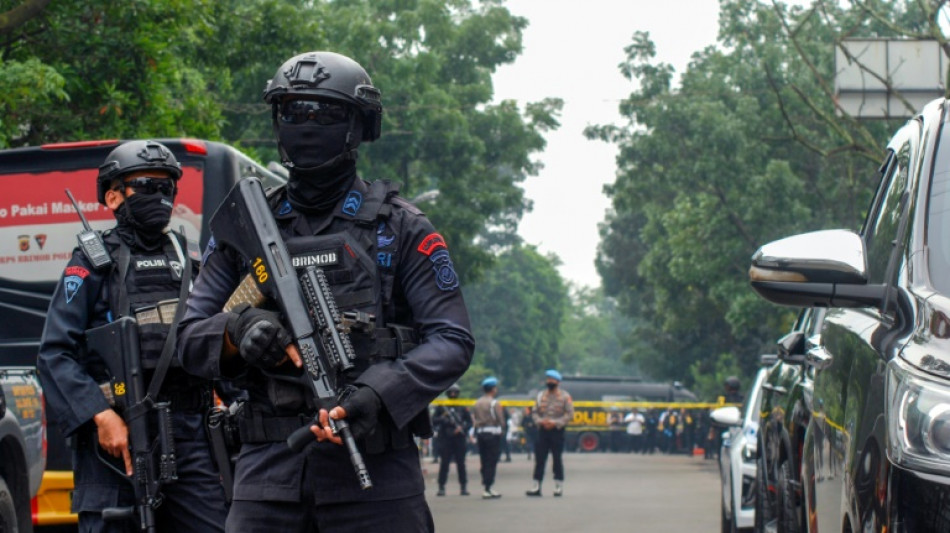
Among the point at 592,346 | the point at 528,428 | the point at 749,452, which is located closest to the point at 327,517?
the point at 749,452

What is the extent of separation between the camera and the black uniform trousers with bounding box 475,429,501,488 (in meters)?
22.5

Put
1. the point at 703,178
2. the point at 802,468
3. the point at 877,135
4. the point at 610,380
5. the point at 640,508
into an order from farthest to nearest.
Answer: the point at 610,380 → the point at 703,178 → the point at 877,135 → the point at 640,508 → the point at 802,468

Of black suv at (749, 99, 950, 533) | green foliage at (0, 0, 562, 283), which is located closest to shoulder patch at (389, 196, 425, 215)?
black suv at (749, 99, 950, 533)

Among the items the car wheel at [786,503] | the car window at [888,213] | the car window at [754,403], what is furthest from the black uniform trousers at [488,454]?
the car window at [888,213]

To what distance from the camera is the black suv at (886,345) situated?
320cm

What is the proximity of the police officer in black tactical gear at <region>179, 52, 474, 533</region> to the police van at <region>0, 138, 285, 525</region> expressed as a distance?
663cm

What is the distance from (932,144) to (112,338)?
2948 mm

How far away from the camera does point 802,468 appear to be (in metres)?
5.35

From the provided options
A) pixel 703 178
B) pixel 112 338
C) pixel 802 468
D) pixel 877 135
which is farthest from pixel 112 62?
pixel 703 178

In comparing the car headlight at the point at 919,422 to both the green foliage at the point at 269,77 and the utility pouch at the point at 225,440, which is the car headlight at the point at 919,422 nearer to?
the utility pouch at the point at 225,440

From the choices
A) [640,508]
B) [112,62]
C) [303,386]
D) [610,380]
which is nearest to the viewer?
[303,386]

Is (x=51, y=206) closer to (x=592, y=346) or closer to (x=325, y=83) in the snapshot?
(x=325, y=83)

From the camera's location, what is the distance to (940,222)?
392cm

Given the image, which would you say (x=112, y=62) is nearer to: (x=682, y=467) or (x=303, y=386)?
(x=303, y=386)
